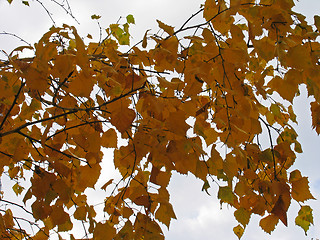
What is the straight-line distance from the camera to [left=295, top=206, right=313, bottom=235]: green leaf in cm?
172

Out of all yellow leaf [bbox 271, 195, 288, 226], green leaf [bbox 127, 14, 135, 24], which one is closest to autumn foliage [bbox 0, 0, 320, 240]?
yellow leaf [bbox 271, 195, 288, 226]

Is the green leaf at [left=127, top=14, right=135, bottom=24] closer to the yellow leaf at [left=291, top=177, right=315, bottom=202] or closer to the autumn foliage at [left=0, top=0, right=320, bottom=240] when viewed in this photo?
the autumn foliage at [left=0, top=0, right=320, bottom=240]

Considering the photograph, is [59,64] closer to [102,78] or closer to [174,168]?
[102,78]

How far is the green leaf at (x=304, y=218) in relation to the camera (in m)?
1.72

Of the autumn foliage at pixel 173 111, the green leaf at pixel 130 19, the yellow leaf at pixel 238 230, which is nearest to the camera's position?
the autumn foliage at pixel 173 111

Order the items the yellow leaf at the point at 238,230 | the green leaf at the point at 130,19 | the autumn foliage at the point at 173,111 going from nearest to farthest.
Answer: the autumn foliage at the point at 173,111 < the yellow leaf at the point at 238,230 < the green leaf at the point at 130,19

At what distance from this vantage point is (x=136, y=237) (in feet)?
4.66

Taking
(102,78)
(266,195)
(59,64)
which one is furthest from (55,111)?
(266,195)

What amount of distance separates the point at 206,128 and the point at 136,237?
24.8 inches

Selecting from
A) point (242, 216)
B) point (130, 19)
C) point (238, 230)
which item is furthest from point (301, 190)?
point (130, 19)

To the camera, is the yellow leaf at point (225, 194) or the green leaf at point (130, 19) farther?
the green leaf at point (130, 19)

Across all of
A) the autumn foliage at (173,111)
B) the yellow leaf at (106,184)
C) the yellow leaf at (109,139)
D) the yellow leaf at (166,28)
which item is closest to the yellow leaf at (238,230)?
the autumn foliage at (173,111)

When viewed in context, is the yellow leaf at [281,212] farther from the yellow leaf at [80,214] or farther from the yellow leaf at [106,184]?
the yellow leaf at [80,214]

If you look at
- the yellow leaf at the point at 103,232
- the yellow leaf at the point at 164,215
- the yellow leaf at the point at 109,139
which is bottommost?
the yellow leaf at the point at 103,232
